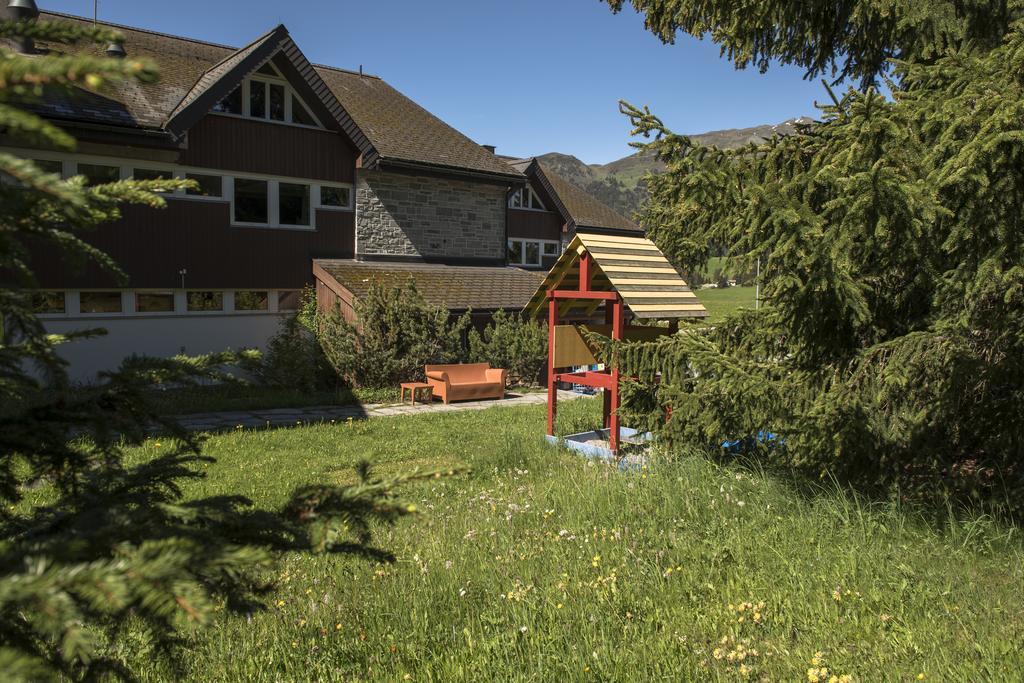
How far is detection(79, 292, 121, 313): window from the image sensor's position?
15.8 metres

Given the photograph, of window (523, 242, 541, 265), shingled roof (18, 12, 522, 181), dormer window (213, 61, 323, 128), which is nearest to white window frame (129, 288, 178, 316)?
shingled roof (18, 12, 522, 181)

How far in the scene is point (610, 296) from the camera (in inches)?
385

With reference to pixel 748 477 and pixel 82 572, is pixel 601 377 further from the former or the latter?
pixel 82 572

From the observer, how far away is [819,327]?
5383mm

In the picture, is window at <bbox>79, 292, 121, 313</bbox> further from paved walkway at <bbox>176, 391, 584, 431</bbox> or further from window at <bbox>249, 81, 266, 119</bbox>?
window at <bbox>249, 81, 266, 119</bbox>

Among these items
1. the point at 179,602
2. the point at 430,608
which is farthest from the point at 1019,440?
the point at 179,602

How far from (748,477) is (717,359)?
1587mm

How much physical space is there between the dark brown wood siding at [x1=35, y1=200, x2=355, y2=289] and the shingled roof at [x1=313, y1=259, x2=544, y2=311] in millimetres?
680

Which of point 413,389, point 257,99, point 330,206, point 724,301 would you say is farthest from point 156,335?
→ point 724,301

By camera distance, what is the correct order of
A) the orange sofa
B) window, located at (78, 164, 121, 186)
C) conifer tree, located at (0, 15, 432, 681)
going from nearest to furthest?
1. conifer tree, located at (0, 15, 432, 681)
2. window, located at (78, 164, 121, 186)
3. the orange sofa

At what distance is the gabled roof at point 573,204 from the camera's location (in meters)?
27.6

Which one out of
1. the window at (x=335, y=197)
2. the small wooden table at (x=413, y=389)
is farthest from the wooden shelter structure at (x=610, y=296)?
the window at (x=335, y=197)

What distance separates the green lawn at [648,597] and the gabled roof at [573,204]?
2199cm

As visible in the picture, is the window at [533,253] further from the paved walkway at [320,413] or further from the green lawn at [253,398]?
the green lawn at [253,398]
